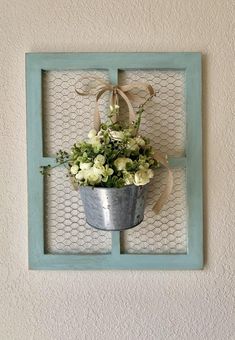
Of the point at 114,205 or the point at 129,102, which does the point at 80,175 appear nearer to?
the point at 114,205

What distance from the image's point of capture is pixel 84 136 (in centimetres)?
84

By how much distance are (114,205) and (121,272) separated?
0.76ft

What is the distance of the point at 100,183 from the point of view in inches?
27.8

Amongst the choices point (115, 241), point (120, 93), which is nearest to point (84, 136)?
point (120, 93)

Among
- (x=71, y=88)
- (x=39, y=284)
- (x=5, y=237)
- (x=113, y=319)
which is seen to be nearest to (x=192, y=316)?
(x=113, y=319)

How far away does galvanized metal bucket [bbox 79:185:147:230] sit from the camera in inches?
27.4

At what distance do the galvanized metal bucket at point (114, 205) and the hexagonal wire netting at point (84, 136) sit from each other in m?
0.12

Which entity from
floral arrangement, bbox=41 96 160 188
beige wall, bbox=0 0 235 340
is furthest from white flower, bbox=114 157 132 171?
beige wall, bbox=0 0 235 340

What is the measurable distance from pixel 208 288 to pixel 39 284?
1.33 feet

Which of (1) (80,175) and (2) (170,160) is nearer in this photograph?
(1) (80,175)

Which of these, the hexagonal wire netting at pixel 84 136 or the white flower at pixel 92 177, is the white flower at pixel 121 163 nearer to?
the white flower at pixel 92 177

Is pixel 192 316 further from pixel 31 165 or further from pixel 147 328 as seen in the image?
pixel 31 165

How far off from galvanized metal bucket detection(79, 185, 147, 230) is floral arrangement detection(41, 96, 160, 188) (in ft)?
0.05

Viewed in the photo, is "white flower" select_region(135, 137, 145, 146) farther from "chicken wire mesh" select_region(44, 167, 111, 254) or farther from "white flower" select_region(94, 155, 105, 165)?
"chicken wire mesh" select_region(44, 167, 111, 254)
